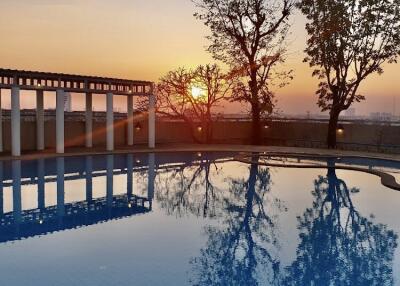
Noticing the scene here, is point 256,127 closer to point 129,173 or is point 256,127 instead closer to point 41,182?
point 129,173

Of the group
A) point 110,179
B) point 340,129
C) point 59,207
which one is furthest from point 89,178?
point 340,129

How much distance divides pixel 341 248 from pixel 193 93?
21541 mm

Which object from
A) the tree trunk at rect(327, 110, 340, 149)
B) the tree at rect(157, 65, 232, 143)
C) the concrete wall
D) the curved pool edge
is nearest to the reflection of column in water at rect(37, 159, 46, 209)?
the concrete wall

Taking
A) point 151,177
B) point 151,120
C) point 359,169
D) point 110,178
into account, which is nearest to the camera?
point 110,178

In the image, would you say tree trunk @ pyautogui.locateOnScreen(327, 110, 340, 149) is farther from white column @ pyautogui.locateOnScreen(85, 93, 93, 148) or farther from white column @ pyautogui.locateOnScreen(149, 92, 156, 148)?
white column @ pyautogui.locateOnScreen(85, 93, 93, 148)

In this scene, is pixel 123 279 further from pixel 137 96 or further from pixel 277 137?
pixel 277 137

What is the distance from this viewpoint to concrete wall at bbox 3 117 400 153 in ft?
80.6

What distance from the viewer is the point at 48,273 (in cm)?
656

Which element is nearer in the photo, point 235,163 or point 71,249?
point 71,249

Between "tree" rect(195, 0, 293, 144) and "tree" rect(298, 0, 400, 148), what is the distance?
7.61 ft

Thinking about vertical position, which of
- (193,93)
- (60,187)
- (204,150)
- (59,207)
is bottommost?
(59,207)

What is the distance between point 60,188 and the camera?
14023mm

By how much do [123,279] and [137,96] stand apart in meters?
20.9

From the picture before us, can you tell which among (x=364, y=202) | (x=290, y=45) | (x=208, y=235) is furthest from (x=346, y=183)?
(x=290, y=45)
